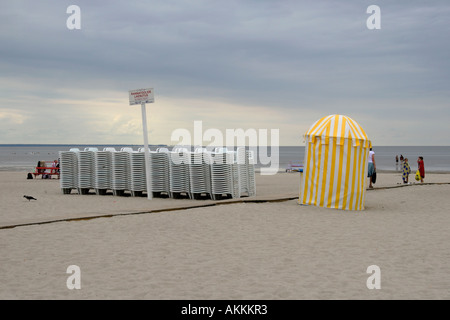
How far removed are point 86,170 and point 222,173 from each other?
5521 mm

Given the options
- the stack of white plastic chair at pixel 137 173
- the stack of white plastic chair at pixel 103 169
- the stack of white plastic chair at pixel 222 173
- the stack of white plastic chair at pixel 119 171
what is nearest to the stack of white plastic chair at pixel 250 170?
the stack of white plastic chair at pixel 222 173

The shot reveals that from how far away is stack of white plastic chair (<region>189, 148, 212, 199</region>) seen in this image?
1684 cm

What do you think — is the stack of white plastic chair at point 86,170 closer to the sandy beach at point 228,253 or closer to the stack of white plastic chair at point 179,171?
the stack of white plastic chair at point 179,171

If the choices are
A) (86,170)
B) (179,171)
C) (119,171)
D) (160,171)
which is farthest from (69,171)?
(179,171)

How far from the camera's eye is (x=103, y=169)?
62.3 ft

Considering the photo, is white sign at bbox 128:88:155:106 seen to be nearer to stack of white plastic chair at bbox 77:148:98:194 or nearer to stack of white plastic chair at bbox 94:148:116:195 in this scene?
stack of white plastic chair at bbox 94:148:116:195

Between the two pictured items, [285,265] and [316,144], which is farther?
[316,144]

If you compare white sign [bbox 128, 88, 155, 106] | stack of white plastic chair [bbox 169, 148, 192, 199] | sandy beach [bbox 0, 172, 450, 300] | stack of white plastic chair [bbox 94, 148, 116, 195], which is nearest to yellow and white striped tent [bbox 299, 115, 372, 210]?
sandy beach [bbox 0, 172, 450, 300]

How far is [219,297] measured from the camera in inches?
217

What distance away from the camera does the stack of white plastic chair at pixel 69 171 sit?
64.1 ft

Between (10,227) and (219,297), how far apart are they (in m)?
5.81

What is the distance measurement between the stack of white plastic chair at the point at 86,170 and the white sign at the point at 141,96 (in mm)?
3660

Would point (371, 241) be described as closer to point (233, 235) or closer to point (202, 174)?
point (233, 235)
